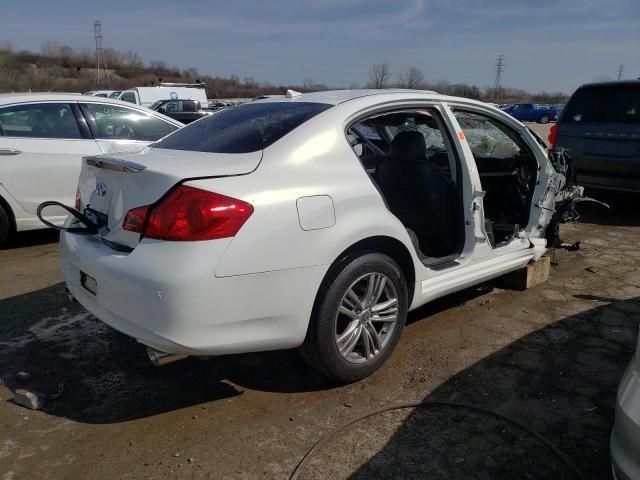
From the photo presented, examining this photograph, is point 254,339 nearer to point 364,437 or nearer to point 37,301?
point 364,437

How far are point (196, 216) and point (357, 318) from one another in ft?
3.54

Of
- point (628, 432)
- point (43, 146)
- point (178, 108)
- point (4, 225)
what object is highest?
point (43, 146)

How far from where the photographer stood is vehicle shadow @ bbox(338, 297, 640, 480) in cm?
229

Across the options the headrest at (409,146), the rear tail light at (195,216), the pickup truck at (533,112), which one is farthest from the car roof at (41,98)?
the pickup truck at (533,112)

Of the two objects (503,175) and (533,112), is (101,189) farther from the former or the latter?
(533,112)

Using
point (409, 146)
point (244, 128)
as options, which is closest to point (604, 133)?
point (409, 146)

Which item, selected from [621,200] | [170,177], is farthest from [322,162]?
[621,200]

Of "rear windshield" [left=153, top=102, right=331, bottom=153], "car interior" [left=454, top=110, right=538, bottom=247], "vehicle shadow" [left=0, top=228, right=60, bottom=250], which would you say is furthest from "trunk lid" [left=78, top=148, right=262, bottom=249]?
"vehicle shadow" [left=0, top=228, right=60, bottom=250]

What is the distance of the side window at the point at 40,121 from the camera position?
5.39m

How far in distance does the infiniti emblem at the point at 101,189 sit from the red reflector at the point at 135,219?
0.35 meters

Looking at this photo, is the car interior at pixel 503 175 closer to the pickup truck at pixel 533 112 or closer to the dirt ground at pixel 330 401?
the dirt ground at pixel 330 401

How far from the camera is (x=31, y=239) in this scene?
6020 millimetres

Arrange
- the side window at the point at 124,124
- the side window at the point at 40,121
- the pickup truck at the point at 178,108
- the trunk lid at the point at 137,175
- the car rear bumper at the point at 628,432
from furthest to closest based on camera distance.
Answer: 1. the pickup truck at the point at 178,108
2. the side window at the point at 124,124
3. the side window at the point at 40,121
4. the trunk lid at the point at 137,175
5. the car rear bumper at the point at 628,432

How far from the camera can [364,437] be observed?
2.52 m
